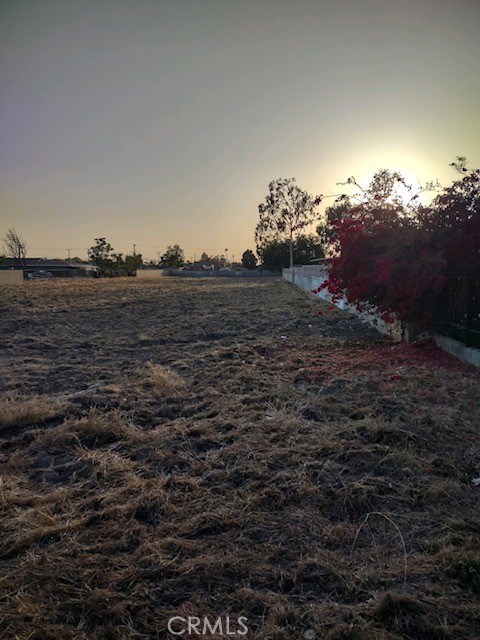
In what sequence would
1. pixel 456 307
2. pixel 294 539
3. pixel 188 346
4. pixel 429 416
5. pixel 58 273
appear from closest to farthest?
1. pixel 294 539
2. pixel 429 416
3. pixel 456 307
4. pixel 188 346
5. pixel 58 273

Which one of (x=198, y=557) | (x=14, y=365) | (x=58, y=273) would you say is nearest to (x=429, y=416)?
(x=198, y=557)

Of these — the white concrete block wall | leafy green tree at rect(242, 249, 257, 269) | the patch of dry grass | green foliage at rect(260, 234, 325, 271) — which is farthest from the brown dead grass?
leafy green tree at rect(242, 249, 257, 269)

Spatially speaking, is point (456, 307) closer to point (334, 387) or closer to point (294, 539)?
point (334, 387)

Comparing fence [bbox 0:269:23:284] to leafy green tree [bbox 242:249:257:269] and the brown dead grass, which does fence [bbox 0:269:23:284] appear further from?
leafy green tree [bbox 242:249:257:269]

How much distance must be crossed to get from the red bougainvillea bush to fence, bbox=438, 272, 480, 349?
14 centimetres

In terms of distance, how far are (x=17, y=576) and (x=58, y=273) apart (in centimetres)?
4246

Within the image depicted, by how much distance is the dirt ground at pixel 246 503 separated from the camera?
5.26 feet

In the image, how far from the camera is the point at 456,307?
5.76m

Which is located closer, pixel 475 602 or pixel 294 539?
pixel 475 602

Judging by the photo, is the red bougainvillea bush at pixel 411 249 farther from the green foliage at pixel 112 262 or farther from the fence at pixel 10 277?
the green foliage at pixel 112 262

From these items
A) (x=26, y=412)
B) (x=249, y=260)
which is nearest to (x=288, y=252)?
(x=249, y=260)

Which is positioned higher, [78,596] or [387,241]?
[387,241]

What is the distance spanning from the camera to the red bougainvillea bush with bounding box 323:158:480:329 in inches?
224

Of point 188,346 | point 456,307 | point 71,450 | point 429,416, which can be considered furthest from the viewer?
point 188,346
